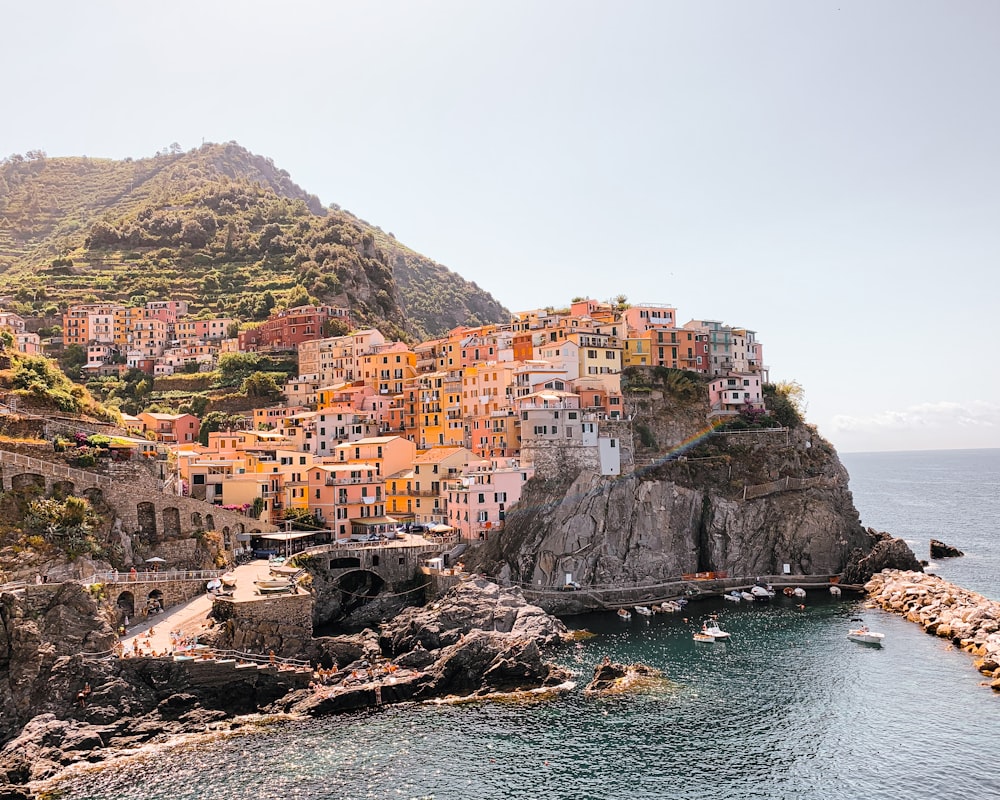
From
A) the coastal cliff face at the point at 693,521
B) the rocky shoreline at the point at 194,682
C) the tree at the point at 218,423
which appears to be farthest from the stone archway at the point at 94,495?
the tree at the point at 218,423

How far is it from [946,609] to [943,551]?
1413 inches

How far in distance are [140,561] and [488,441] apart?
3429cm

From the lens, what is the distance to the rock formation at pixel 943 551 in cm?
9138

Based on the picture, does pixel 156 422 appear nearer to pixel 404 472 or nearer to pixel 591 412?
pixel 404 472

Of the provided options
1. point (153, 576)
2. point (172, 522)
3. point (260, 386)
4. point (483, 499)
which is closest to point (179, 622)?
point (153, 576)

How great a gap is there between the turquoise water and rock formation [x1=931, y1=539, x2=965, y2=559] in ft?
143

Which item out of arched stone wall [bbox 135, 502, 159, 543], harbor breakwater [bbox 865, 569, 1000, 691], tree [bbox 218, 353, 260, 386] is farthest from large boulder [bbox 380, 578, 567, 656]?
tree [bbox 218, 353, 260, 386]

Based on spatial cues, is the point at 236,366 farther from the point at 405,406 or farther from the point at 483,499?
the point at 483,499

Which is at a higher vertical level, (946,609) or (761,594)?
(946,609)

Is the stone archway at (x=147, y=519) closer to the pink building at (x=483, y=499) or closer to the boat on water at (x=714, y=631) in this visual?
the pink building at (x=483, y=499)

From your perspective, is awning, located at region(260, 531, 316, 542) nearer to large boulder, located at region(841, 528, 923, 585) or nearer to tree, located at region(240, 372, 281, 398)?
tree, located at region(240, 372, 281, 398)

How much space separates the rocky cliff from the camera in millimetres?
66875

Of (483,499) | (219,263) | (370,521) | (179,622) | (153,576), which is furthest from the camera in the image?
(219,263)

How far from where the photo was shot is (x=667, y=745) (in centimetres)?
3947
